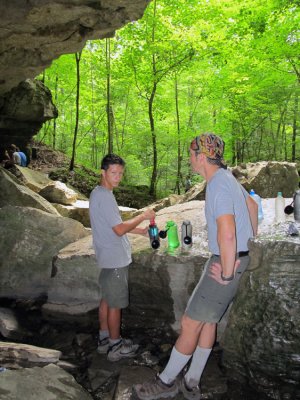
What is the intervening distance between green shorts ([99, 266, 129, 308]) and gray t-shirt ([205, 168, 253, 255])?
1.61m

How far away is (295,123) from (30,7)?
17.5m

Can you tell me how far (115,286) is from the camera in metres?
4.29

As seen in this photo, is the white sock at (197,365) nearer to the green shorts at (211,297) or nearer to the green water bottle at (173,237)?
the green shorts at (211,297)

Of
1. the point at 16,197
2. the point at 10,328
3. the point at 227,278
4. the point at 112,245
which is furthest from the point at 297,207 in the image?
the point at 16,197

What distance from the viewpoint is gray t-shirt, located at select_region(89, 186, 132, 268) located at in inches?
162

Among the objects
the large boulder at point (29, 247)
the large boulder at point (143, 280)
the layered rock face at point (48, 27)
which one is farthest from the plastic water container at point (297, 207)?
the layered rock face at point (48, 27)

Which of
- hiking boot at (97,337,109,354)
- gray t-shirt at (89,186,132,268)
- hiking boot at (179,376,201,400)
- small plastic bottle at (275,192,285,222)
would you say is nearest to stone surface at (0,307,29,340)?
hiking boot at (97,337,109,354)

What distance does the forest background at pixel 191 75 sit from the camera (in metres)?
15.1

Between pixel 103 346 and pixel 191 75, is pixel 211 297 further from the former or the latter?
pixel 191 75

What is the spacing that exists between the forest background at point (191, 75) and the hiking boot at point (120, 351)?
539 inches

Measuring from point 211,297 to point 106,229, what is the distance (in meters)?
1.72

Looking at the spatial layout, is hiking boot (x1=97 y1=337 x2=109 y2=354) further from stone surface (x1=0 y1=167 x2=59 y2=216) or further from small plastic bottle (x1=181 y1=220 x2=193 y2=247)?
stone surface (x1=0 y1=167 x2=59 y2=216)

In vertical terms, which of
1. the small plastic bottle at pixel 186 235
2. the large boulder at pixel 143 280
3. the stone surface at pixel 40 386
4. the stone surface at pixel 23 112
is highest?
the stone surface at pixel 23 112

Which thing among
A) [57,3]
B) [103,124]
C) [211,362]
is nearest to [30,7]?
[57,3]
